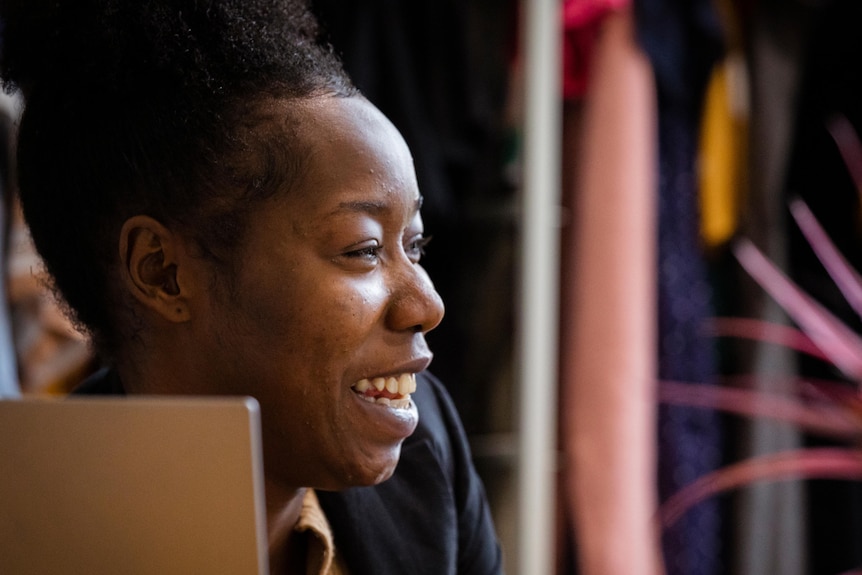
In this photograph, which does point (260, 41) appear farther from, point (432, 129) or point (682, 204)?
point (682, 204)

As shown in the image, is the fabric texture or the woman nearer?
the woman

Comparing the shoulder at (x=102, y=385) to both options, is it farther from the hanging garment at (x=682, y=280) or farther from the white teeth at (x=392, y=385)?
the hanging garment at (x=682, y=280)

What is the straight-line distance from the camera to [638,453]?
48.4 inches

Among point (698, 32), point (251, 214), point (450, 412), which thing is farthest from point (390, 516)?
point (698, 32)

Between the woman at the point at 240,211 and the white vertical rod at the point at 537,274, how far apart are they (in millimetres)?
745

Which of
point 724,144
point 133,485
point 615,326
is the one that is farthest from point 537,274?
point 133,485

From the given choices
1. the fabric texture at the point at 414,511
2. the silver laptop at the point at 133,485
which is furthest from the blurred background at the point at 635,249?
the silver laptop at the point at 133,485

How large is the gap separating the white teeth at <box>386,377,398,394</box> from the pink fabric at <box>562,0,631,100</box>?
903 millimetres

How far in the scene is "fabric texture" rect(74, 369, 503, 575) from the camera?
0.60 metres

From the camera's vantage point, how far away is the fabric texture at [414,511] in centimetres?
60

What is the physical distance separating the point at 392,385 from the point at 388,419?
0.02 m

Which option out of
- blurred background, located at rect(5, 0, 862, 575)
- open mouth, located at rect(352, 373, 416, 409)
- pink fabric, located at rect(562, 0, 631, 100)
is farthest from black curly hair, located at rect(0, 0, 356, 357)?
pink fabric, located at rect(562, 0, 631, 100)

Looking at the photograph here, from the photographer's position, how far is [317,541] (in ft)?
2.00

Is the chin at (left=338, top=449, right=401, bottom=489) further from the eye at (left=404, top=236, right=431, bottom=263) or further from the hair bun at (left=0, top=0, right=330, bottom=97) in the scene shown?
the hair bun at (left=0, top=0, right=330, bottom=97)
